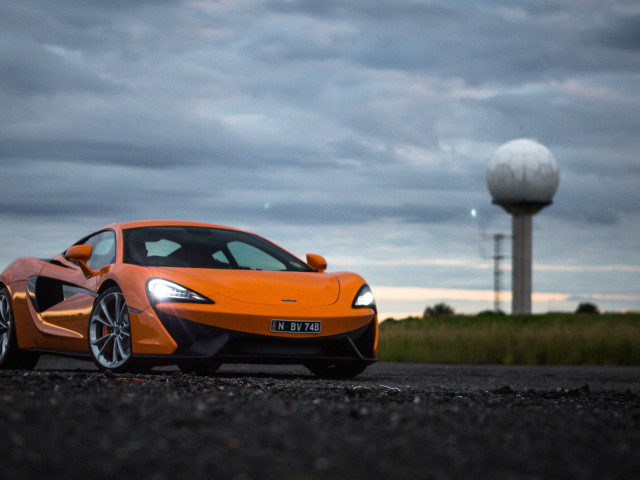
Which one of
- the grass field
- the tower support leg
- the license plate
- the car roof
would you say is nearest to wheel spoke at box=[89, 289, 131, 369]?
the car roof

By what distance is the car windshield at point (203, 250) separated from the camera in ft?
25.7

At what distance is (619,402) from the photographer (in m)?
5.85

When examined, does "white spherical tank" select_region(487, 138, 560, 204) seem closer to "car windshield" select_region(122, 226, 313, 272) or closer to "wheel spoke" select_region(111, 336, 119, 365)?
"car windshield" select_region(122, 226, 313, 272)

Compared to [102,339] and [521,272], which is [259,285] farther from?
[521,272]

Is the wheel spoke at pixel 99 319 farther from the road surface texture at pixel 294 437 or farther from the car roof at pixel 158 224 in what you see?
the road surface texture at pixel 294 437

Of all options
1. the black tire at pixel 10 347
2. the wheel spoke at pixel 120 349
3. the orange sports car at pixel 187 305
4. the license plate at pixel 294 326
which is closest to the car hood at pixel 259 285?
the orange sports car at pixel 187 305

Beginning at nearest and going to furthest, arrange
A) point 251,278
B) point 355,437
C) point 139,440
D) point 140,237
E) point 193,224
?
point 139,440, point 355,437, point 251,278, point 140,237, point 193,224

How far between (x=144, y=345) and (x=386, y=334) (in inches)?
438

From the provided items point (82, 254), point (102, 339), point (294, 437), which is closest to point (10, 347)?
point (82, 254)

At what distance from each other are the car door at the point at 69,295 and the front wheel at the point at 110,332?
0.16 m

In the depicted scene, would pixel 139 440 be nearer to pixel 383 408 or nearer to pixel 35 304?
pixel 383 408

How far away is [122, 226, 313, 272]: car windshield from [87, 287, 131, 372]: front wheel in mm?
421

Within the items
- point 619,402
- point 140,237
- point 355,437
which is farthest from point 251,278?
point 355,437

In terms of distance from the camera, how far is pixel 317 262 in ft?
27.7
